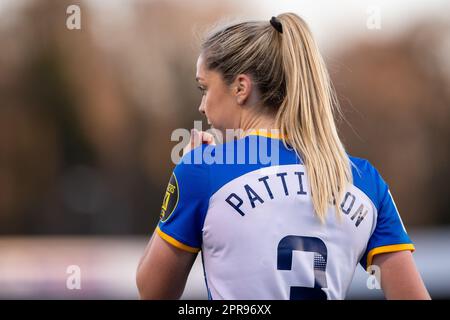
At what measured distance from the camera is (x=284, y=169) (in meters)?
2.27

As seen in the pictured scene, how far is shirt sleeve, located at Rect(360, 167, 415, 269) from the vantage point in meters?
2.38

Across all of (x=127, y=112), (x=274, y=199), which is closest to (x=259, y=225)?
(x=274, y=199)

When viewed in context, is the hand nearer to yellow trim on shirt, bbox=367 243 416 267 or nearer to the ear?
the ear

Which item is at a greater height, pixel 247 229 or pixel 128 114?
pixel 247 229

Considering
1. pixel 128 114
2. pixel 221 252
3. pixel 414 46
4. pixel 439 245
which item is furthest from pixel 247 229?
pixel 414 46

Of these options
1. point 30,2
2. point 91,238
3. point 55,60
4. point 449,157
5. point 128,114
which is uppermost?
point 30,2

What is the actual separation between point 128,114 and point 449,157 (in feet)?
43.5

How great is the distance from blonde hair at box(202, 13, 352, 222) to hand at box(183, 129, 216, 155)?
21cm

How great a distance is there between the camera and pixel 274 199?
2.24 meters

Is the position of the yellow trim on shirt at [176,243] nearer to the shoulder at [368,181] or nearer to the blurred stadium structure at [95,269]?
the shoulder at [368,181]

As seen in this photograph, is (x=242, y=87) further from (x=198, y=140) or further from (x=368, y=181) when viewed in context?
(x=368, y=181)

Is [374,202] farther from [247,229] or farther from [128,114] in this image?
[128,114]

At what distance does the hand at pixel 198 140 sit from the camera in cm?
244

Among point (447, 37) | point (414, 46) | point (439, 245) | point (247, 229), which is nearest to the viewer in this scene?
point (247, 229)
